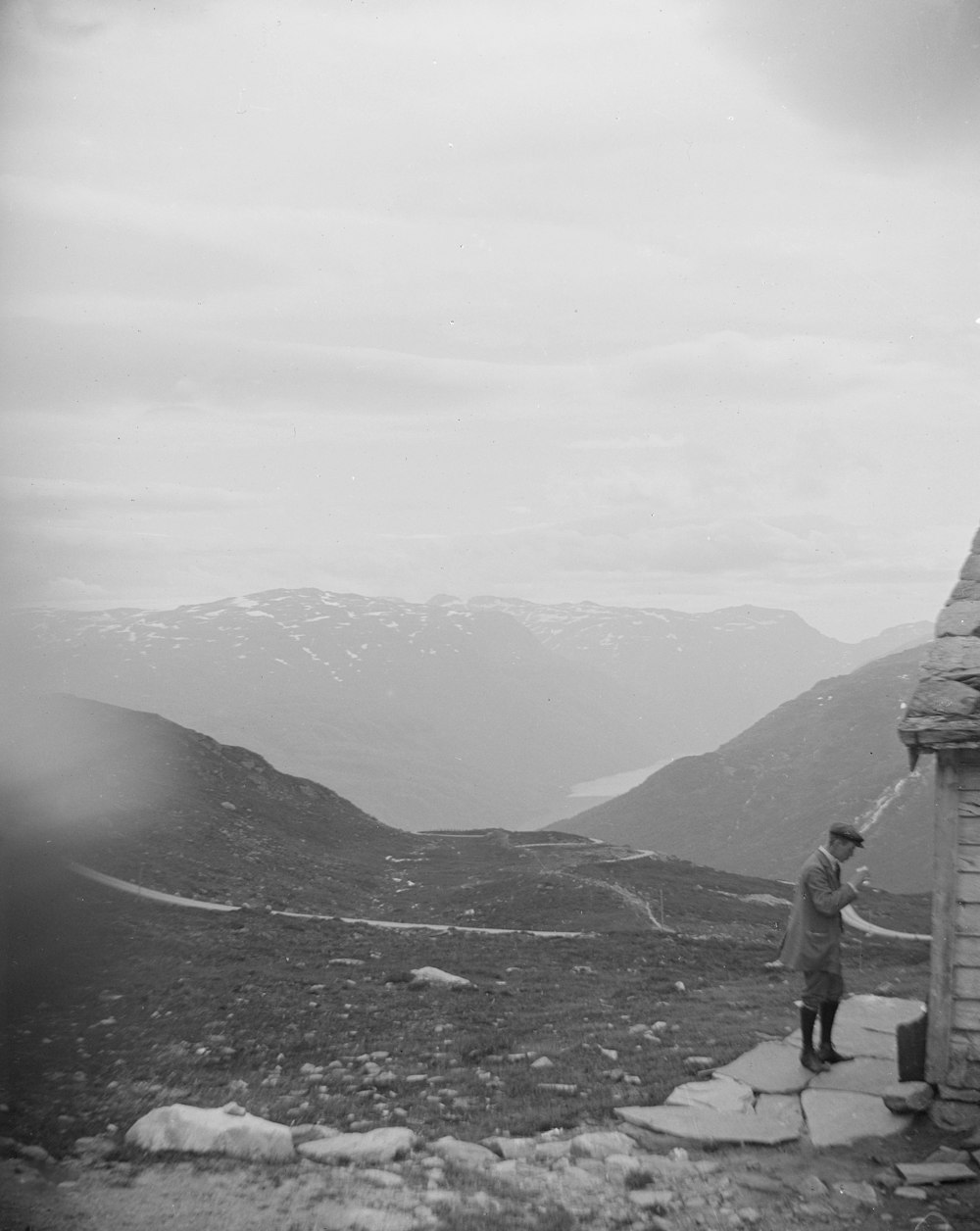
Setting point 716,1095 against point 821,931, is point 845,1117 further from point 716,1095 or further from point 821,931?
point 821,931

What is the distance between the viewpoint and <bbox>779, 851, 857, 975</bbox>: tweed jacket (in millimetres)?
14031

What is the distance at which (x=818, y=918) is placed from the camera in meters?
14.2

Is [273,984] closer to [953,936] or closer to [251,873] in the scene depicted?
[953,936]

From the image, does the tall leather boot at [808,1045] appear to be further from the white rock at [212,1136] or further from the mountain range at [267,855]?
the mountain range at [267,855]

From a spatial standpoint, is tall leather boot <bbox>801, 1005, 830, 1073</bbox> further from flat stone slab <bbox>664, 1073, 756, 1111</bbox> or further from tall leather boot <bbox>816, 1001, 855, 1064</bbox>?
flat stone slab <bbox>664, 1073, 756, 1111</bbox>

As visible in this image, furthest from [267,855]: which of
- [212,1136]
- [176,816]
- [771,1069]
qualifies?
[212,1136]

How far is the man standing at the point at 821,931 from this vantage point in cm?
1404

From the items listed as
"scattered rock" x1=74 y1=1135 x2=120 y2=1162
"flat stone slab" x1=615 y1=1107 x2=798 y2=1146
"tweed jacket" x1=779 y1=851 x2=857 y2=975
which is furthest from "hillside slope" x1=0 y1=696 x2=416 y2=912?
"tweed jacket" x1=779 y1=851 x2=857 y2=975

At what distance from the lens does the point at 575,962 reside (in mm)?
26453

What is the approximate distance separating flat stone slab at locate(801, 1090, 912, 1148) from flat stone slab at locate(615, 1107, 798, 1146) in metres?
0.35

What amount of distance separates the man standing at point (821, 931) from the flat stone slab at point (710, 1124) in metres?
2.13

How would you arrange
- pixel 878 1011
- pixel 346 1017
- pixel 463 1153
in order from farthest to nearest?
pixel 346 1017 → pixel 878 1011 → pixel 463 1153

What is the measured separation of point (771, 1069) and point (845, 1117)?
6.70ft

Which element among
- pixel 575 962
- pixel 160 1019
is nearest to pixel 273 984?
pixel 160 1019
